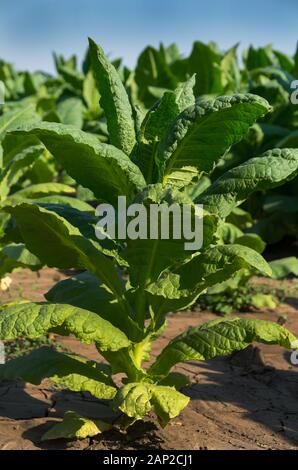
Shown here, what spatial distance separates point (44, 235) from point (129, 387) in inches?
27.8

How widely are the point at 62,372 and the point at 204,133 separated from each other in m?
1.12

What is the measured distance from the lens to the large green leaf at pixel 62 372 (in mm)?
3041

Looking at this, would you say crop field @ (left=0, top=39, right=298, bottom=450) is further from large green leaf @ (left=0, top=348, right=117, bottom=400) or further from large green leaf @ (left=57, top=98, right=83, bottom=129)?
large green leaf @ (left=57, top=98, right=83, bottom=129)

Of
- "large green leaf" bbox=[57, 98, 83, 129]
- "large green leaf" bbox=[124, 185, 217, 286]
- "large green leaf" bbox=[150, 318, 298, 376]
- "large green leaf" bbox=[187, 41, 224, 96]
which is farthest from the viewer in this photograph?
"large green leaf" bbox=[57, 98, 83, 129]

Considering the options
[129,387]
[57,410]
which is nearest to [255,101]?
[129,387]

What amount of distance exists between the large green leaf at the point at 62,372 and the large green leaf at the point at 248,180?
84 centimetres

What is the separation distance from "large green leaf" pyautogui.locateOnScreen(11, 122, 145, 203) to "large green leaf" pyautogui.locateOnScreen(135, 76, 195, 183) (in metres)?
0.13

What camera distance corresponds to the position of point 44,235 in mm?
3115

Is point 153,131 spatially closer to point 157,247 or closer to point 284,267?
point 157,247

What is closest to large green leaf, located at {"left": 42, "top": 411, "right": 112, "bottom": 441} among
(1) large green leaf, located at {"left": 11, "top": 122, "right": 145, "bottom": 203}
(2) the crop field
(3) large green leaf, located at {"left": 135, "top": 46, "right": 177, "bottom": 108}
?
(2) the crop field

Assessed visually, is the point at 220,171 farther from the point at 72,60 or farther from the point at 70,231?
the point at 72,60

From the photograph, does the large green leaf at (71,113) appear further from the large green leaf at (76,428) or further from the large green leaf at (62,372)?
the large green leaf at (76,428)

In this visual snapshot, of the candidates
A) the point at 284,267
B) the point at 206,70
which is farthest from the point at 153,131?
the point at 206,70

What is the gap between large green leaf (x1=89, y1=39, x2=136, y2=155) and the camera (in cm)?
306
